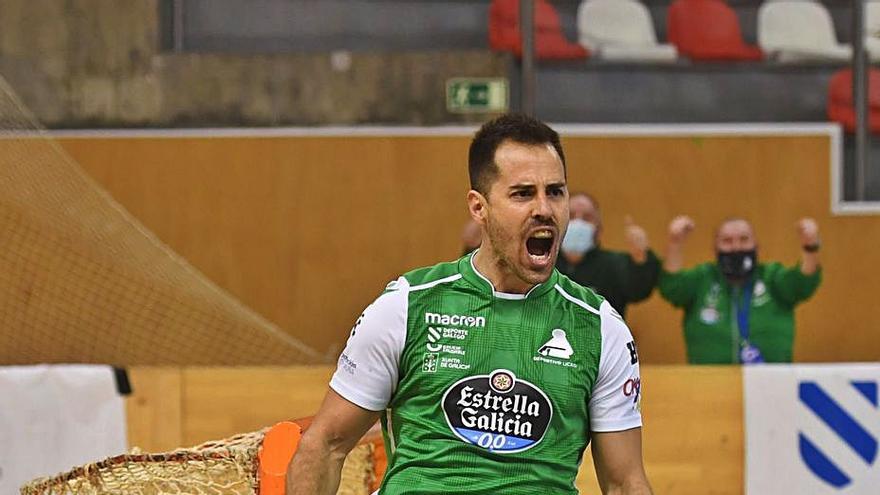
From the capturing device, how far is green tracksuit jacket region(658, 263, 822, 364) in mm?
8812

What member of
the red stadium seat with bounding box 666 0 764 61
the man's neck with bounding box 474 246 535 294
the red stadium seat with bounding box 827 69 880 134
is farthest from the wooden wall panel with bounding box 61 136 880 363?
the man's neck with bounding box 474 246 535 294

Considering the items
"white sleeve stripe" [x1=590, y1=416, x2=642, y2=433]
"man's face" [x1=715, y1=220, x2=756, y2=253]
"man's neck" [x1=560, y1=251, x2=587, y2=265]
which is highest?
"white sleeve stripe" [x1=590, y1=416, x2=642, y2=433]

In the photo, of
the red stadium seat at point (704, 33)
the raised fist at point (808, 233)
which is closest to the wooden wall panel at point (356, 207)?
the red stadium seat at point (704, 33)

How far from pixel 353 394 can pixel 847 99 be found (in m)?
7.83

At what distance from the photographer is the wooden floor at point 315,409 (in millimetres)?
7293

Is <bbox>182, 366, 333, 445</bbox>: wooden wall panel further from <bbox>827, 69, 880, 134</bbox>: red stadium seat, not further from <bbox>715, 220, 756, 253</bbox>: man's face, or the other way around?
<bbox>827, 69, 880, 134</bbox>: red stadium seat

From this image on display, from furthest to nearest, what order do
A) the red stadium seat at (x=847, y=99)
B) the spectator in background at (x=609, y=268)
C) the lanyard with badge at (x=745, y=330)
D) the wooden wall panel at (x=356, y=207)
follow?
the red stadium seat at (x=847, y=99) < the wooden wall panel at (x=356, y=207) < the lanyard with badge at (x=745, y=330) < the spectator in background at (x=609, y=268)

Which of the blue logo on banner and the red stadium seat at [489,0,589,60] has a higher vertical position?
the red stadium seat at [489,0,589,60]

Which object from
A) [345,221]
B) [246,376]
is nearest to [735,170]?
[345,221]

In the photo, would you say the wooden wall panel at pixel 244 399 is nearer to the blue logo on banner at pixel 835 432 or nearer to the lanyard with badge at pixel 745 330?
the blue logo on banner at pixel 835 432

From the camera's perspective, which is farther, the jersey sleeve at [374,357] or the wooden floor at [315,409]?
the wooden floor at [315,409]

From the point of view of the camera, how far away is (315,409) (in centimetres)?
730

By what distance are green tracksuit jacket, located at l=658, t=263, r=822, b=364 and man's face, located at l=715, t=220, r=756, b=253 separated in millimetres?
137

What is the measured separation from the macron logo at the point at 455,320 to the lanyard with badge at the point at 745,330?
4.92 meters
